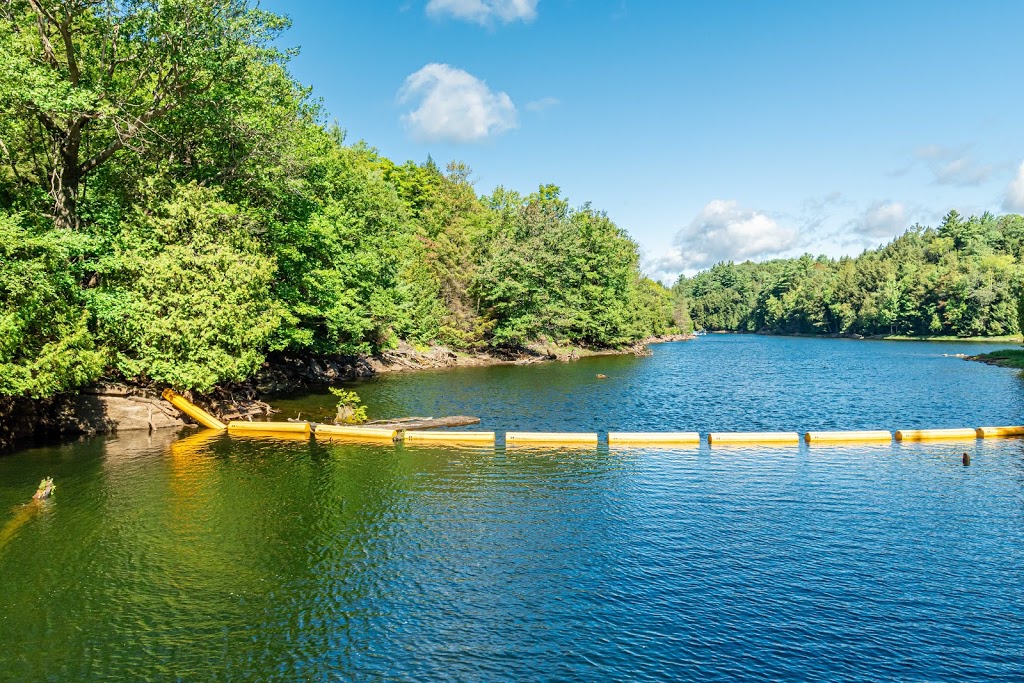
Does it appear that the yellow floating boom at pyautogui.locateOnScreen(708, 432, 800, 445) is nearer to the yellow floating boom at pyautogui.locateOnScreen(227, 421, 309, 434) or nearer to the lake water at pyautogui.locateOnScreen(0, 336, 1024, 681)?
the lake water at pyautogui.locateOnScreen(0, 336, 1024, 681)

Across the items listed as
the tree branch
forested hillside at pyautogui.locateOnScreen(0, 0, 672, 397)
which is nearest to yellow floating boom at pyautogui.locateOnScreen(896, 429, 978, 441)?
forested hillside at pyautogui.locateOnScreen(0, 0, 672, 397)

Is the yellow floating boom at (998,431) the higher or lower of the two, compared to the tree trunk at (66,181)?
lower

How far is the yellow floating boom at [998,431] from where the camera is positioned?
34906mm

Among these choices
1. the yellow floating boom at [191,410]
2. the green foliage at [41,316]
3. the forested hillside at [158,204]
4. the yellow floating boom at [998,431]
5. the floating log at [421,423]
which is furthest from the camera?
the yellow floating boom at [191,410]

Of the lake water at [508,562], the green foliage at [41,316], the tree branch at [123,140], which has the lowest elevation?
the lake water at [508,562]

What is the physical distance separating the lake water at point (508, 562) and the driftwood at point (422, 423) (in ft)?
12.2

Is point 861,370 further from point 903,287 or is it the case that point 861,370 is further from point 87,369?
point 903,287

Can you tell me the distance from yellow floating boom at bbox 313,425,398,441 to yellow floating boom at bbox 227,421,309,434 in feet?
3.07

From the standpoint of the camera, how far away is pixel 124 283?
3425 centimetres

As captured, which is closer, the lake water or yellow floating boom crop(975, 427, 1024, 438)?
the lake water

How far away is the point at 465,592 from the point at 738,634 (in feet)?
22.8

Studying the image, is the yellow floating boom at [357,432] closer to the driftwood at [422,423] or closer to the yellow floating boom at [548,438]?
the driftwood at [422,423]

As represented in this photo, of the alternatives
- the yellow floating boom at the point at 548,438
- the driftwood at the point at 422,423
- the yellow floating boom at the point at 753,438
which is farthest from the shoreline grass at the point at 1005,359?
the driftwood at the point at 422,423

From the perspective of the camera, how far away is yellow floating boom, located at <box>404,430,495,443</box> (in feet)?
112
